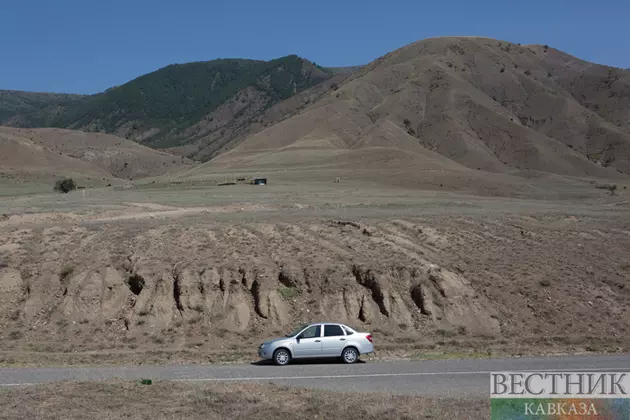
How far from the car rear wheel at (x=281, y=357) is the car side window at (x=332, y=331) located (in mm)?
1231

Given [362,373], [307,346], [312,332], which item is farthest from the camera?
[312,332]

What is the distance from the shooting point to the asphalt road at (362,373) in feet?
53.3

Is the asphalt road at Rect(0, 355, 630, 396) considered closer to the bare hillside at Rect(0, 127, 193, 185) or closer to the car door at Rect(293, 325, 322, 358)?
the car door at Rect(293, 325, 322, 358)

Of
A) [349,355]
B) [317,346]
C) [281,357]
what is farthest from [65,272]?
[349,355]

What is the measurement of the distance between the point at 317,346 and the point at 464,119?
130845mm

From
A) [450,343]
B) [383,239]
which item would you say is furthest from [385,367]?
[383,239]

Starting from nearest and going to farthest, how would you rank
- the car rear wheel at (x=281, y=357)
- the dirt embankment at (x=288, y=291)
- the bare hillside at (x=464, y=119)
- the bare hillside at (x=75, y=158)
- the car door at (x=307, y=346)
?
the car rear wheel at (x=281, y=357) < the car door at (x=307, y=346) < the dirt embankment at (x=288, y=291) < the bare hillside at (x=464, y=119) < the bare hillside at (x=75, y=158)

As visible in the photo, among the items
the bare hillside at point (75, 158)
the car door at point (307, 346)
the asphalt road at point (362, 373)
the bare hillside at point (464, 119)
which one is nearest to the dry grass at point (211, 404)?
the asphalt road at point (362, 373)

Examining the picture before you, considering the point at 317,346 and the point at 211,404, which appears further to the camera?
the point at 317,346

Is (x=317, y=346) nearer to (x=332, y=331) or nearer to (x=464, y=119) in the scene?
(x=332, y=331)

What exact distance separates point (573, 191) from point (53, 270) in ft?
242

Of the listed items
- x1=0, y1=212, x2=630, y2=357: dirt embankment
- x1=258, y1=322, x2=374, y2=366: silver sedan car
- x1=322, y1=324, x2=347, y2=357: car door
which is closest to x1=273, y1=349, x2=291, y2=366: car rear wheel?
x1=258, y1=322, x2=374, y2=366: silver sedan car

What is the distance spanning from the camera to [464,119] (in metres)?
146

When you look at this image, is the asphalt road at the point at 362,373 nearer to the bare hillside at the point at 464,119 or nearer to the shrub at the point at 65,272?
the shrub at the point at 65,272
